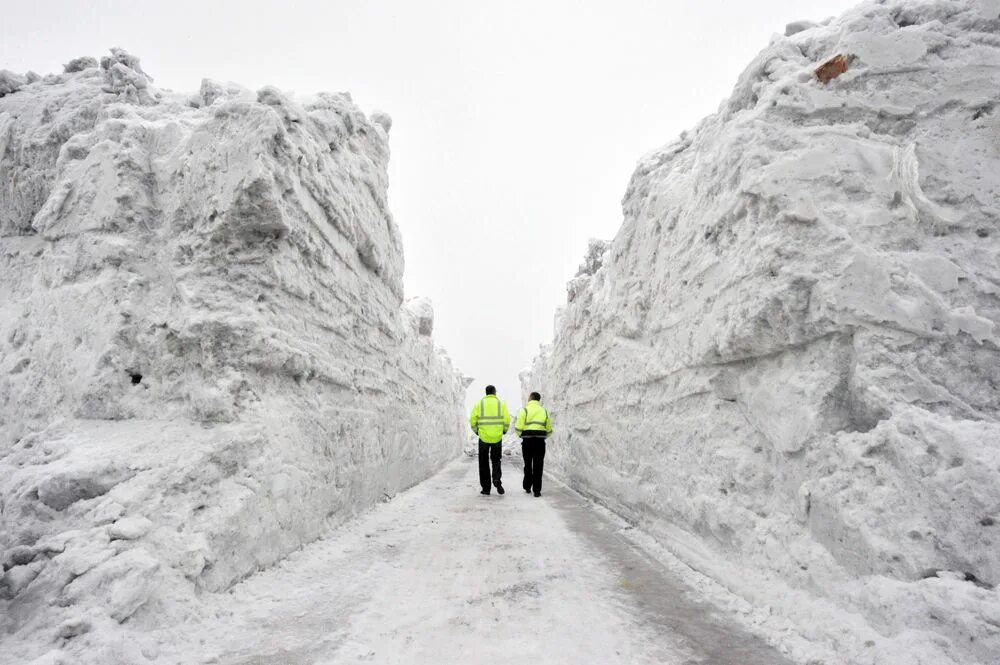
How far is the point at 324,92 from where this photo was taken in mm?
6445

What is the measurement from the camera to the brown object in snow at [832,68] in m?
3.41

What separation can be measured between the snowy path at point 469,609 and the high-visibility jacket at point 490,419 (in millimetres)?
3545

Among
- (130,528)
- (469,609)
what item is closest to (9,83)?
(130,528)

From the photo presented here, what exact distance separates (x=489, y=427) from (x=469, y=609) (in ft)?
18.3

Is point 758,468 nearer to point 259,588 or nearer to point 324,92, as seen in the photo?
point 259,588

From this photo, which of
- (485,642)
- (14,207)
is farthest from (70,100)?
(485,642)

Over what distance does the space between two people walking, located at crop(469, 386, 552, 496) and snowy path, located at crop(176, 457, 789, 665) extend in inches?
131

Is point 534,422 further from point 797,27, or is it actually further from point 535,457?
point 797,27

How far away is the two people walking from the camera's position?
26.9ft

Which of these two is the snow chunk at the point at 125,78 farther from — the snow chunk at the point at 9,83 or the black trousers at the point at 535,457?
the black trousers at the point at 535,457

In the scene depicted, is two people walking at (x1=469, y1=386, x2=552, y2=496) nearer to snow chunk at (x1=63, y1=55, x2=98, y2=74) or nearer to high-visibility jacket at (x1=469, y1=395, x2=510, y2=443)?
high-visibility jacket at (x1=469, y1=395, x2=510, y2=443)

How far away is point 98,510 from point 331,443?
2.46m

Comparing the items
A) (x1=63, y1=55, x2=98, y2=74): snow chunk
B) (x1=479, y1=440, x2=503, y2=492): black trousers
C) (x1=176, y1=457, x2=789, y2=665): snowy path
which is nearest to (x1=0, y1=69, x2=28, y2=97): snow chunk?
(x1=63, y1=55, x2=98, y2=74): snow chunk

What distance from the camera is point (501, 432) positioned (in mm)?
8562
